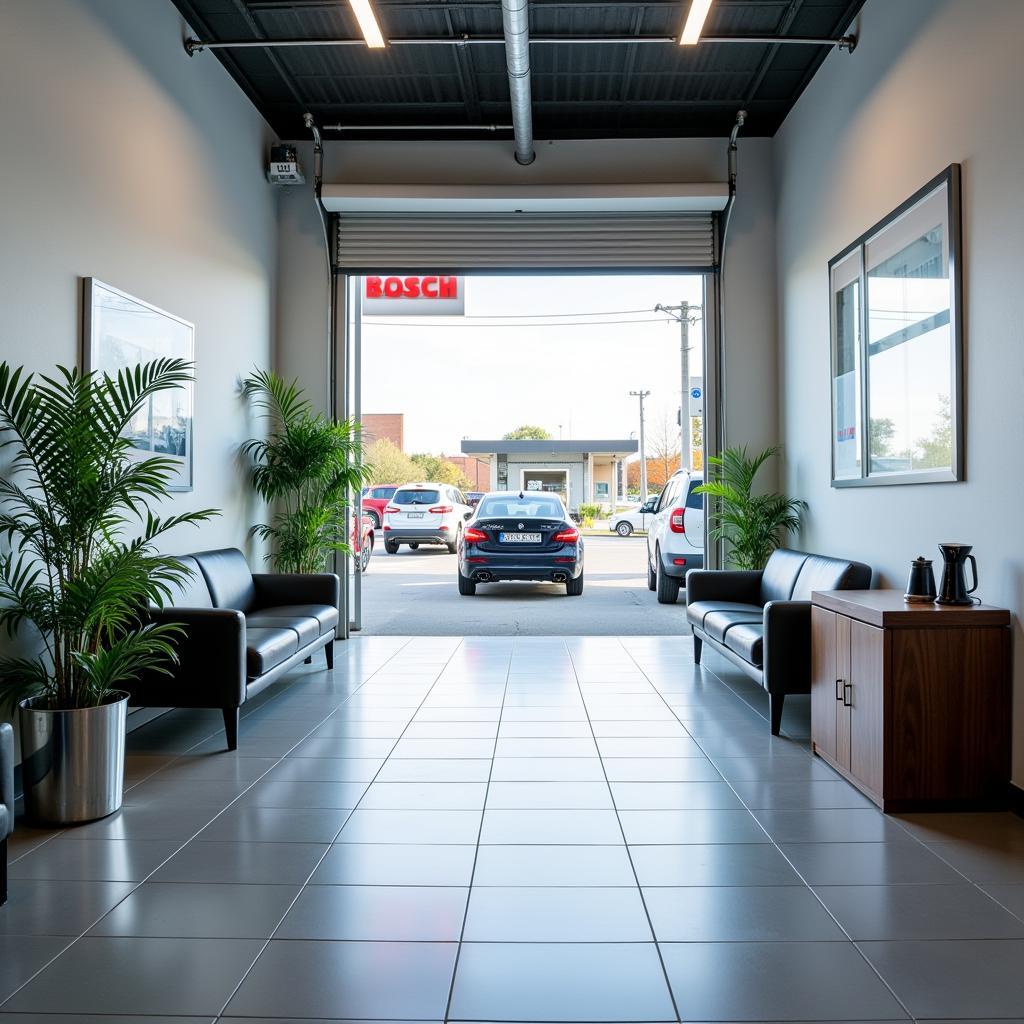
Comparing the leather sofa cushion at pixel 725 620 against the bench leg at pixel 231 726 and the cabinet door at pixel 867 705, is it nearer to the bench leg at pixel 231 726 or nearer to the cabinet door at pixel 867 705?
the cabinet door at pixel 867 705

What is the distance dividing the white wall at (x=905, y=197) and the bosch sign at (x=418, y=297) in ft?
9.76

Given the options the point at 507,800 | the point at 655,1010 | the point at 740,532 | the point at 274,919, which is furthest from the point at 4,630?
the point at 740,532

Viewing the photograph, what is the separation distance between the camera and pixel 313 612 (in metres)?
5.12

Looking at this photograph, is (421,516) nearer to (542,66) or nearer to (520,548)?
(520,548)

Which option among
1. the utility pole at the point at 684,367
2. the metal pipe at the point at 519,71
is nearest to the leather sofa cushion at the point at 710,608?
the metal pipe at the point at 519,71

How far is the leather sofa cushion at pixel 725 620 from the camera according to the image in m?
4.63

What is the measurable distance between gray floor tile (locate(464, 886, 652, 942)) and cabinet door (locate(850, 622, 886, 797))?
1.19 meters

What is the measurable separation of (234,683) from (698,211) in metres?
4.84

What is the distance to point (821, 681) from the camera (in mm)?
3701

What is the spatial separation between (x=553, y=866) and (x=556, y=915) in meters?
0.32

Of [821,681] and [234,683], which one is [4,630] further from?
[821,681]

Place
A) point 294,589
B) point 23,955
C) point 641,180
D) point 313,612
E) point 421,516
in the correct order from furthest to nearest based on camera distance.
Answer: point 421,516 < point 641,180 < point 294,589 < point 313,612 < point 23,955

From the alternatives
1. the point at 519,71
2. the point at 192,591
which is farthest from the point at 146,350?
the point at 519,71

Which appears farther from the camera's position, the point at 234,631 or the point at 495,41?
the point at 495,41
